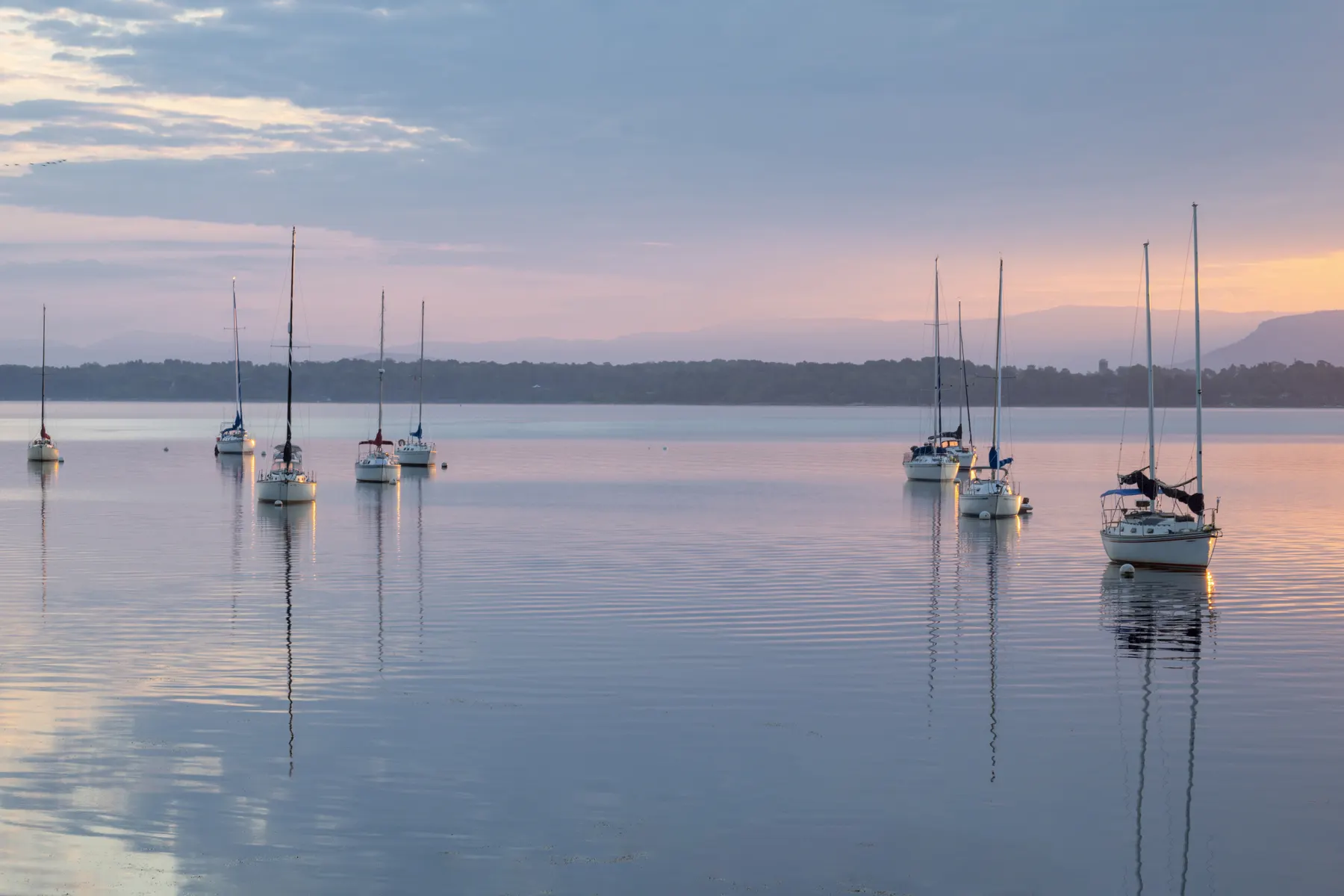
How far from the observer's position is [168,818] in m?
18.1

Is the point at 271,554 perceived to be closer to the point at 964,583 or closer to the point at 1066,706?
the point at 964,583

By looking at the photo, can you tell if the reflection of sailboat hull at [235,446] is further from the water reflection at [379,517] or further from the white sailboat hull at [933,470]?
the white sailboat hull at [933,470]

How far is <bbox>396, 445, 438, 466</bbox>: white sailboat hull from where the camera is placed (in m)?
113

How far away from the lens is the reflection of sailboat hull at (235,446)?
419ft

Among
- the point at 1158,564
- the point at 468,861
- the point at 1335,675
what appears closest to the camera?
the point at 468,861

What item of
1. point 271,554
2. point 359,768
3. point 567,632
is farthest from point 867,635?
point 271,554

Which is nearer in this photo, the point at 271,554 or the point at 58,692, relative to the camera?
the point at 58,692

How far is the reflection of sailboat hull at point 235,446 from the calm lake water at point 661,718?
74278 mm

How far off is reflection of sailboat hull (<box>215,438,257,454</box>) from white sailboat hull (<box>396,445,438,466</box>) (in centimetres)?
2163

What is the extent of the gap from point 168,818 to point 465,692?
8.81 metres

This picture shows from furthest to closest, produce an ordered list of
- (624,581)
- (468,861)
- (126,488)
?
(126,488) < (624,581) < (468,861)

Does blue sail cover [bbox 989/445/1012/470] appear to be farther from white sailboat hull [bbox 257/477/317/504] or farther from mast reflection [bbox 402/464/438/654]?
white sailboat hull [bbox 257/477/317/504]

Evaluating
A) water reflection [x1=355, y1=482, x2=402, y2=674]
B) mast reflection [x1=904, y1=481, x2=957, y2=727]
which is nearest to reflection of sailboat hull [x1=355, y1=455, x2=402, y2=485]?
water reflection [x1=355, y1=482, x2=402, y2=674]

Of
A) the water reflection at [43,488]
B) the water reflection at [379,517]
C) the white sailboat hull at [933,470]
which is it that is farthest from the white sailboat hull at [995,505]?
the water reflection at [43,488]
